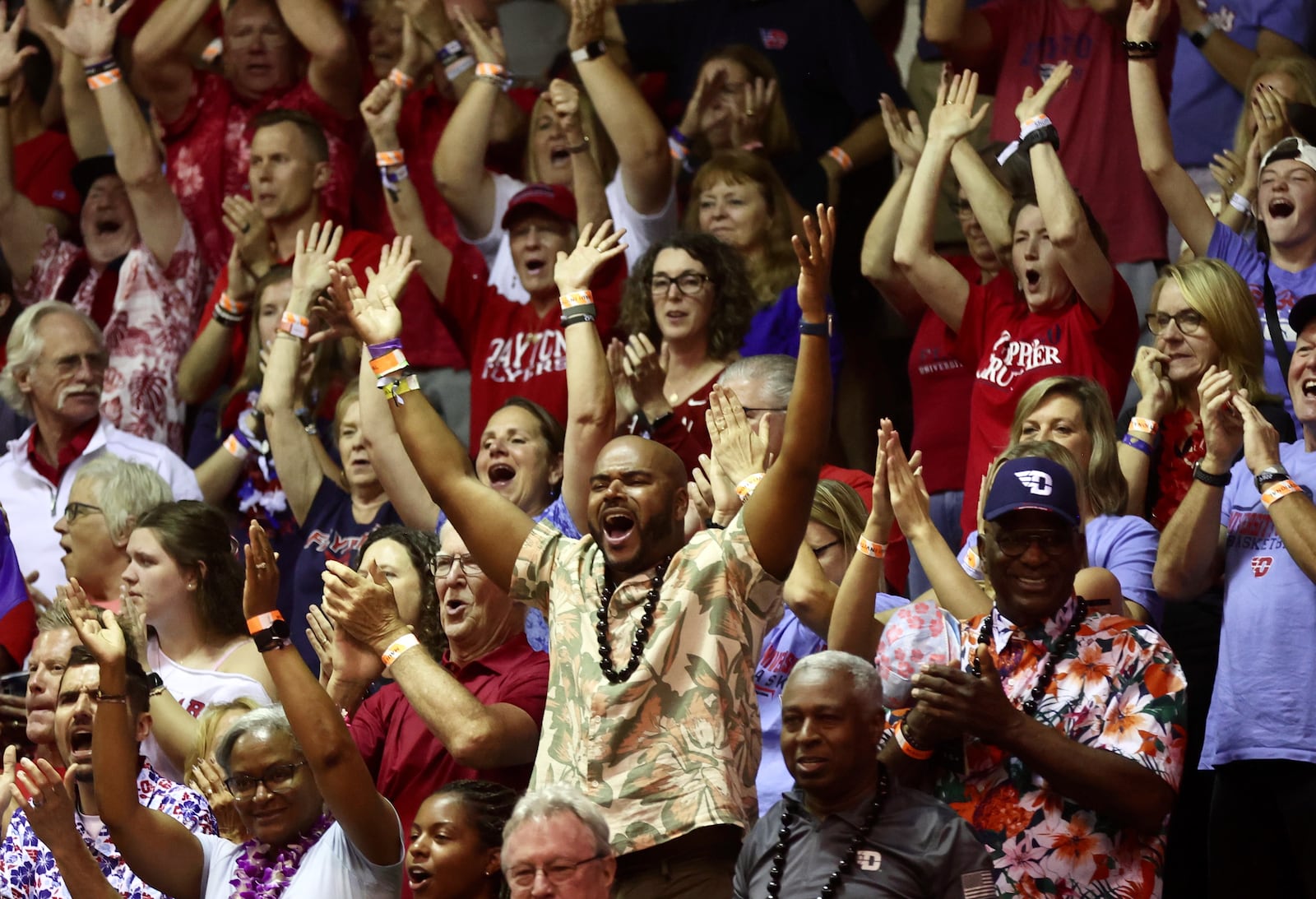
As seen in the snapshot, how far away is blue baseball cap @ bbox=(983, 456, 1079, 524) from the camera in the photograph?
153 inches

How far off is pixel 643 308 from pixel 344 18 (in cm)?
254

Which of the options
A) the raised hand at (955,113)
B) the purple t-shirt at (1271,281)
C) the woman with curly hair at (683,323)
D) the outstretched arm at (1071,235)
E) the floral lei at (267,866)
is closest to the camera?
the floral lei at (267,866)

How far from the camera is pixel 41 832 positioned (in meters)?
4.30

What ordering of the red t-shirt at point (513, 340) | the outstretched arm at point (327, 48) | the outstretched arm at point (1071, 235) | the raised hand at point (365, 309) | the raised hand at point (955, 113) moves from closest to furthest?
the raised hand at point (365, 309), the outstretched arm at point (1071, 235), the raised hand at point (955, 113), the red t-shirt at point (513, 340), the outstretched arm at point (327, 48)

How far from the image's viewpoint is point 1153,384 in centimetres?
519

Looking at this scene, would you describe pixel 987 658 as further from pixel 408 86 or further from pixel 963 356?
pixel 408 86

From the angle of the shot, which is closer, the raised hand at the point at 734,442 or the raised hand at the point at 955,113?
the raised hand at the point at 734,442

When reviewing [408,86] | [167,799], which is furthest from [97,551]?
[408,86]

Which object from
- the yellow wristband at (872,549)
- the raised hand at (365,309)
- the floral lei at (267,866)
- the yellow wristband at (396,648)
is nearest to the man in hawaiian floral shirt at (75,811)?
the floral lei at (267,866)

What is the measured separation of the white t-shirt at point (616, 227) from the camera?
6699mm

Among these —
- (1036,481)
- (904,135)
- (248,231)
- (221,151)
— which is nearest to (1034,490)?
(1036,481)

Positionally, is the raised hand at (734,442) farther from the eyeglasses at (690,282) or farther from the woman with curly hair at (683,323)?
the eyeglasses at (690,282)

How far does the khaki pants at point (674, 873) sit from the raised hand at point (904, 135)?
10.8 ft

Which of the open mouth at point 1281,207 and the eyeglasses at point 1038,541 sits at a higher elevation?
the open mouth at point 1281,207
